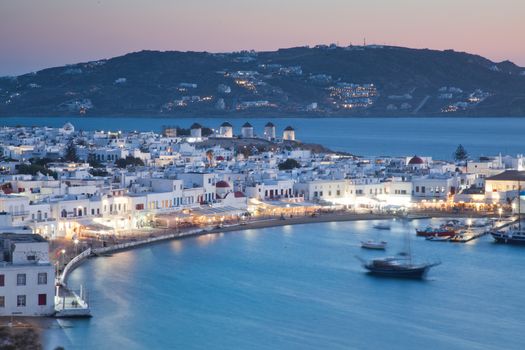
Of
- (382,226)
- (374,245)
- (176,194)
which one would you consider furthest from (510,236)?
(176,194)

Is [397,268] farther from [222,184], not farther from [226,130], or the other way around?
[226,130]

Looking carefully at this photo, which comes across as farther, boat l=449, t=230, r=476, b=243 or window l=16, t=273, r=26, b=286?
boat l=449, t=230, r=476, b=243

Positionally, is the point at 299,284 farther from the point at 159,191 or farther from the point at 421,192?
the point at 421,192

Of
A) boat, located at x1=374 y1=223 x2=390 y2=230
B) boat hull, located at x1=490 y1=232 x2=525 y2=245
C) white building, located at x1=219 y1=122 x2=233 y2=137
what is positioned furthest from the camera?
white building, located at x1=219 y1=122 x2=233 y2=137

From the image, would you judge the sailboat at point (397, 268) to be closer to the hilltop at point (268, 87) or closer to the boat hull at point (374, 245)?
the boat hull at point (374, 245)

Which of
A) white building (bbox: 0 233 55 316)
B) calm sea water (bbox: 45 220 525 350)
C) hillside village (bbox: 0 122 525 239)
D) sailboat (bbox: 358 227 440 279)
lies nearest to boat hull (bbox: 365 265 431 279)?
sailboat (bbox: 358 227 440 279)

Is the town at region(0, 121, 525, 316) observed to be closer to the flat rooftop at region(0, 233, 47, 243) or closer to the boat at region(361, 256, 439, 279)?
the flat rooftop at region(0, 233, 47, 243)
